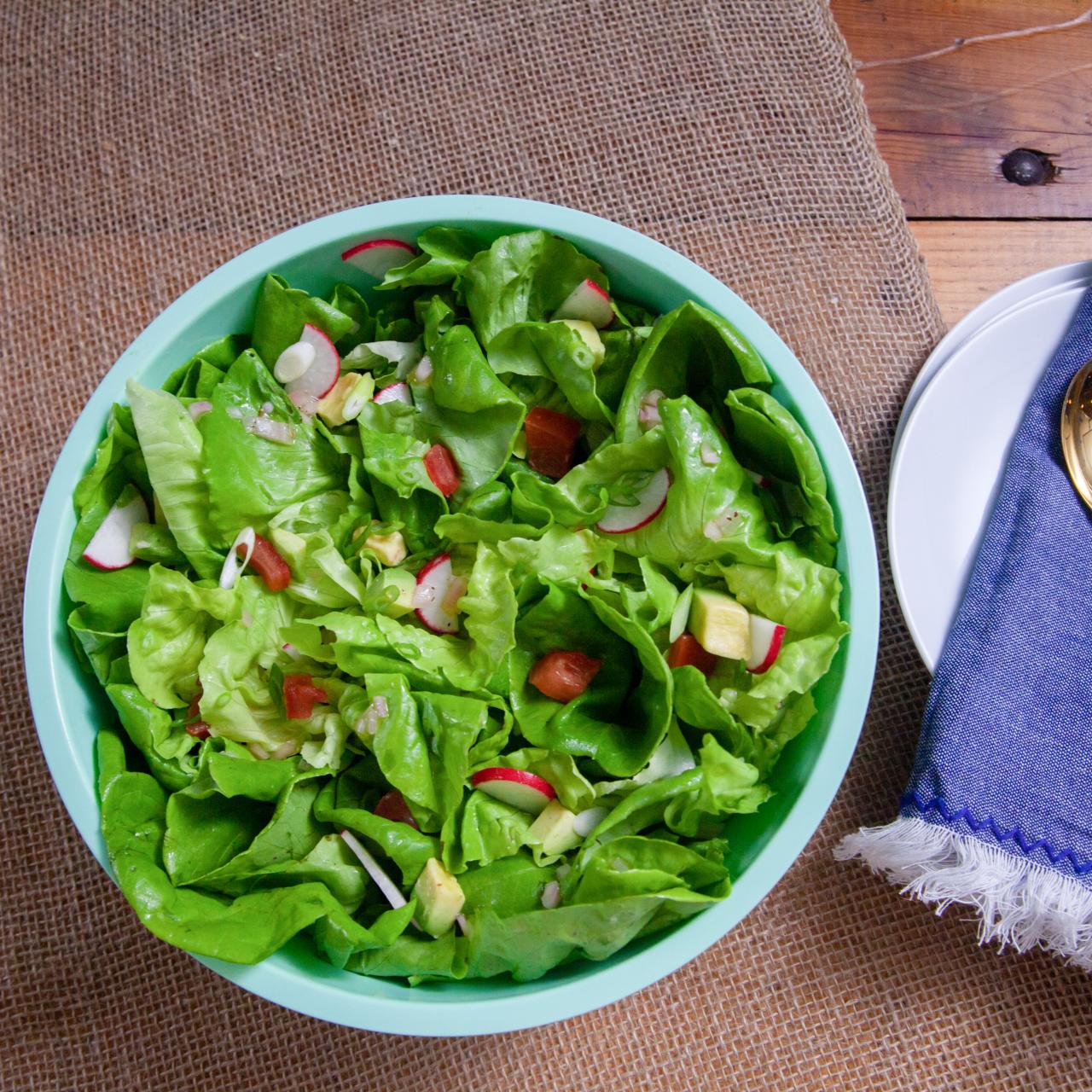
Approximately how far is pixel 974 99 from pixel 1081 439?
562 mm

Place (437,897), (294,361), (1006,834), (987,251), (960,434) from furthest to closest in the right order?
(987,251) → (960,434) → (1006,834) → (294,361) → (437,897)

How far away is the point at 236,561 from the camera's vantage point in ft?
3.34

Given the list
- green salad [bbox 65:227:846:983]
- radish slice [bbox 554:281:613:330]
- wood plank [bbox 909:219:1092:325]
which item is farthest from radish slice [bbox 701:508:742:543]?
wood plank [bbox 909:219:1092:325]

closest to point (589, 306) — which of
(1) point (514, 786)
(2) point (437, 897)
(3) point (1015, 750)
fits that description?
(1) point (514, 786)

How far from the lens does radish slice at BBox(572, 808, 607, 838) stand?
986 mm

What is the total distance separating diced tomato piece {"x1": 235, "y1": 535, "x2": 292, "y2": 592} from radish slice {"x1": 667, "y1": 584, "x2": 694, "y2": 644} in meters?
0.39

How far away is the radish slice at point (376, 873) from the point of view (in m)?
0.97

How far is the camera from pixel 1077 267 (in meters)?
1.30

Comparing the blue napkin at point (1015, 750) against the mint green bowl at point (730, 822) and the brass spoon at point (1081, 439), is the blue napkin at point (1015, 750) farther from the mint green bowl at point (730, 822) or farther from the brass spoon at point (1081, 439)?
the mint green bowl at point (730, 822)

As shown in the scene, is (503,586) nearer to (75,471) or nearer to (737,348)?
(737,348)

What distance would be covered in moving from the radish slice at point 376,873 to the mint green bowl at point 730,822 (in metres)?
0.08

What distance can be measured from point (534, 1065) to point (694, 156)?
1.17 metres

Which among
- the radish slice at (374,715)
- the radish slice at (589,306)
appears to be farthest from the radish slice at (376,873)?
the radish slice at (589,306)

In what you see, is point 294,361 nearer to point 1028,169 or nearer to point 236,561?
point 236,561
